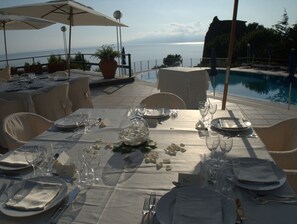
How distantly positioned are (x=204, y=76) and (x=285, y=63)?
30.7ft

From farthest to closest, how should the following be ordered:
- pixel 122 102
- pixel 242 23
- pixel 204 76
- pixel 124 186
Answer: pixel 242 23
pixel 122 102
pixel 204 76
pixel 124 186

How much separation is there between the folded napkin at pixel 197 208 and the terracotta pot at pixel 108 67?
7.83 metres

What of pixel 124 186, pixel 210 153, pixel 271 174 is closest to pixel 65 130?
pixel 124 186

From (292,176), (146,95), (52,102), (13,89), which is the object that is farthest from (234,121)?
(146,95)

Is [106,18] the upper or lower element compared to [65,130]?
upper

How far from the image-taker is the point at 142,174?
1.40m

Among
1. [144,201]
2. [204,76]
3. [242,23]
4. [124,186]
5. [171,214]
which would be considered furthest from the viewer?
[242,23]

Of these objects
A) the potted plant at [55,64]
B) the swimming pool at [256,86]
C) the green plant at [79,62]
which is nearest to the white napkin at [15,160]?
the swimming pool at [256,86]

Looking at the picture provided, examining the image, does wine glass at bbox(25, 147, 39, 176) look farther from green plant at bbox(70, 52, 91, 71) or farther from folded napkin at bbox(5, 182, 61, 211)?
green plant at bbox(70, 52, 91, 71)

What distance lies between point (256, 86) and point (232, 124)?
930cm

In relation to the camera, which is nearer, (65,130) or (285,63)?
(65,130)

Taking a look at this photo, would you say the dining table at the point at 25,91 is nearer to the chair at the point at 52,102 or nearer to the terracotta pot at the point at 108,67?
the chair at the point at 52,102

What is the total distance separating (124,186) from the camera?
130 centimetres

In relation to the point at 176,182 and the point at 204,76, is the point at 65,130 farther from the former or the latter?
the point at 204,76
